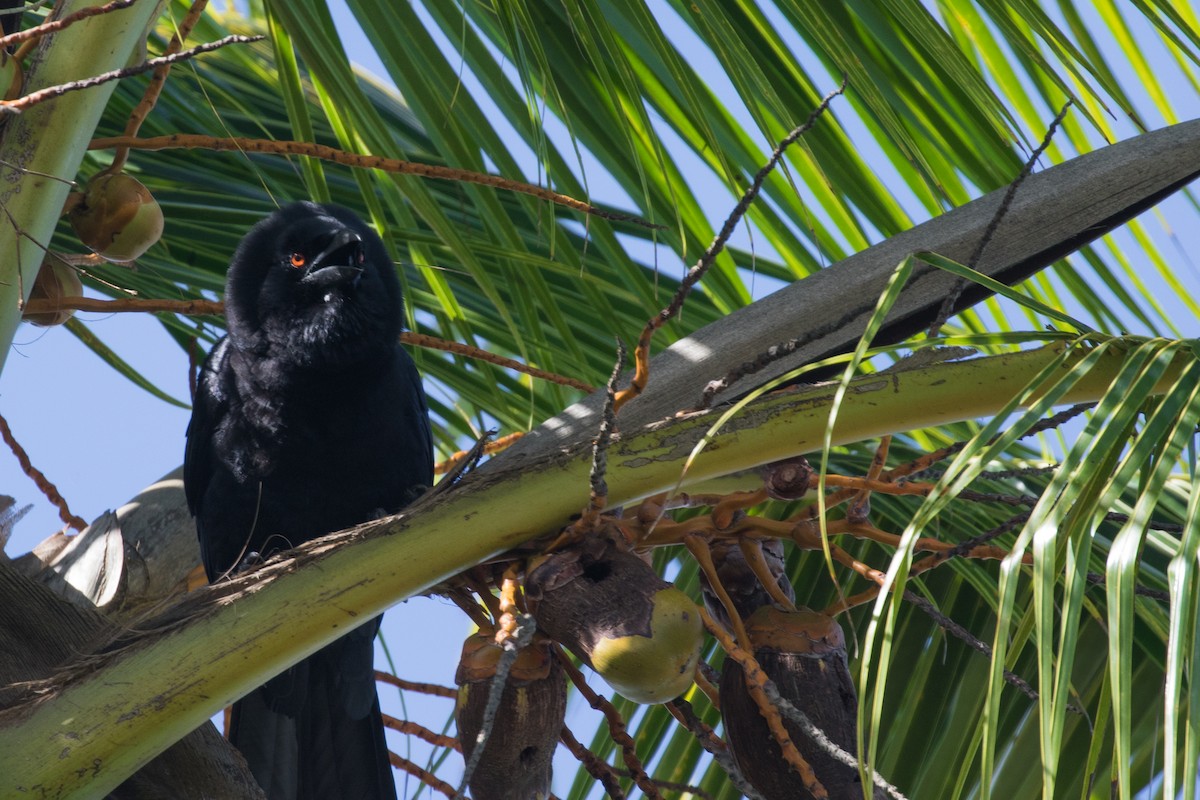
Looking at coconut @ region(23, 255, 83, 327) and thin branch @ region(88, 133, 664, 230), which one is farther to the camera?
coconut @ region(23, 255, 83, 327)

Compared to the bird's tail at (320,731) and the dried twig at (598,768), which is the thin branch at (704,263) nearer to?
the dried twig at (598,768)

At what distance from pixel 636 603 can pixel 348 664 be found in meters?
0.92

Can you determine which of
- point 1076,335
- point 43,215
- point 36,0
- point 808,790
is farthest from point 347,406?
point 1076,335

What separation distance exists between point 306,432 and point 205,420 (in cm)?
24

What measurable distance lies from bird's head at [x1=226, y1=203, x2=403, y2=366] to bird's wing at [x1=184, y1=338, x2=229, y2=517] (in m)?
0.12

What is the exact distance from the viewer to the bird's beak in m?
2.03

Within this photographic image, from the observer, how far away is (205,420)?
2.26 meters

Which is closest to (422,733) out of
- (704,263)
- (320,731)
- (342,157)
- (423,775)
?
(423,775)

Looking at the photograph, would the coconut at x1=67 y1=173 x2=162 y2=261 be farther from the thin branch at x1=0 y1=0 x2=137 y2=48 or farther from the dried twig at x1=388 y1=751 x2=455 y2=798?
the dried twig at x1=388 y1=751 x2=455 y2=798

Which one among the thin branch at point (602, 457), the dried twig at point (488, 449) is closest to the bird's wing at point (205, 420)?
the dried twig at point (488, 449)

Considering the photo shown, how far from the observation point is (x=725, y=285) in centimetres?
180

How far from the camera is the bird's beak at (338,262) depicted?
203 cm

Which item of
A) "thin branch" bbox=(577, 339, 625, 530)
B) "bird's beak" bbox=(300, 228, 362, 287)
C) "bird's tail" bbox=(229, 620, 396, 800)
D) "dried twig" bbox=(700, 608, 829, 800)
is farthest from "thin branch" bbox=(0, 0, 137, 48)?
"bird's tail" bbox=(229, 620, 396, 800)

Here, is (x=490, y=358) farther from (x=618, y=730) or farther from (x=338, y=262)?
(x=338, y=262)
